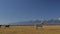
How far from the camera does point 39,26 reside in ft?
137
